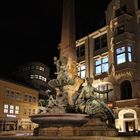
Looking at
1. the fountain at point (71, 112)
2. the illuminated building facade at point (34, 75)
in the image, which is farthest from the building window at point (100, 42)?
the illuminated building facade at point (34, 75)

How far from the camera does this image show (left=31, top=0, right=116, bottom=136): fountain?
14.7m

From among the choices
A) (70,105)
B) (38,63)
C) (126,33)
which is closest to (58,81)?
(70,105)

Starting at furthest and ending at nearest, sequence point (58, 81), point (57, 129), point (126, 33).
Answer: point (126, 33), point (58, 81), point (57, 129)

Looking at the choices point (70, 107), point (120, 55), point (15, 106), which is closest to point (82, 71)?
point (120, 55)

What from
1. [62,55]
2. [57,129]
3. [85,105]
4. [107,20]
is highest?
[107,20]

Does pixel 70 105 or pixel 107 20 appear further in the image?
pixel 107 20

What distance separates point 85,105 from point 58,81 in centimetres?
253

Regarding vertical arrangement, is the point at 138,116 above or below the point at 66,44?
below

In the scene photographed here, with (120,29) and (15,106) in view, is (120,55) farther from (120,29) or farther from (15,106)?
(15,106)

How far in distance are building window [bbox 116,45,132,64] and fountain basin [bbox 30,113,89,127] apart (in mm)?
19592

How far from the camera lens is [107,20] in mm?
39250

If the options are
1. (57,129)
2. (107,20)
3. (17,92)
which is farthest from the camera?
(17,92)

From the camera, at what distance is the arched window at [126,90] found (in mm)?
33362

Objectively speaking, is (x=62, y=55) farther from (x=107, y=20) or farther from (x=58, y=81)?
(x=107, y=20)
